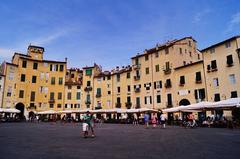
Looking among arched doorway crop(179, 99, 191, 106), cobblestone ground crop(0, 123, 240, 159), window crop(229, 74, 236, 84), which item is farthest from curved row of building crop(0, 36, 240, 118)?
cobblestone ground crop(0, 123, 240, 159)

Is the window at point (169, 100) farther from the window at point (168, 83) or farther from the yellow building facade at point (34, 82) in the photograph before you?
the yellow building facade at point (34, 82)

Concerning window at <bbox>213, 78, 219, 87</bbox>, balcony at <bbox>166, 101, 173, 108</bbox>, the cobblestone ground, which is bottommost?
the cobblestone ground

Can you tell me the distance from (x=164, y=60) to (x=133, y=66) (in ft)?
29.7

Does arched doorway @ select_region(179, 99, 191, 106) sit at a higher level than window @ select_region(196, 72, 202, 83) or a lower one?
lower

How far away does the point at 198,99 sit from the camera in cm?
3609

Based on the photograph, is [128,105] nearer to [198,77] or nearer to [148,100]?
[148,100]

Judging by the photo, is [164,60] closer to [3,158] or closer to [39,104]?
[39,104]

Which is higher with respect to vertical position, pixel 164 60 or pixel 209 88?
pixel 164 60

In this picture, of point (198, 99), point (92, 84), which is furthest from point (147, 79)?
point (92, 84)

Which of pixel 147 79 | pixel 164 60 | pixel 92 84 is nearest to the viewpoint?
pixel 164 60

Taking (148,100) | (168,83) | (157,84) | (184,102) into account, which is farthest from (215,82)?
(148,100)

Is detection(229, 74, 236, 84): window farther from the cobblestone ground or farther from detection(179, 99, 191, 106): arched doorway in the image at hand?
the cobblestone ground

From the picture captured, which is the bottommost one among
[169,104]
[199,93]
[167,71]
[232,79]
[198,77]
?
[169,104]

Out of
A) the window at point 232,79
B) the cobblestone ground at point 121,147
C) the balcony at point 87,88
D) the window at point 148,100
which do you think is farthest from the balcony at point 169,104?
the cobblestone ground at point 121,147
